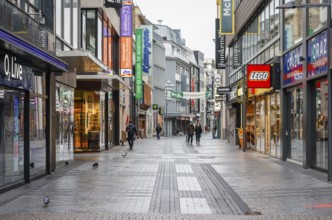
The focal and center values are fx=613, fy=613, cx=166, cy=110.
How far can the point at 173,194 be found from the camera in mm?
13594

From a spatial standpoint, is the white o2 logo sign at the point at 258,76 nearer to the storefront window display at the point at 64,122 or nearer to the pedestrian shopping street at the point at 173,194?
the pedestrian shopping street at the point at 173,194

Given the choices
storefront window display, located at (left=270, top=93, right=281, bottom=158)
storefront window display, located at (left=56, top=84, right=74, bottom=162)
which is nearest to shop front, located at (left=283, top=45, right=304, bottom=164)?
storefront window display, located at (left=270, top=93, right=281, bottom=158)

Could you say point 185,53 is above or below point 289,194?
above

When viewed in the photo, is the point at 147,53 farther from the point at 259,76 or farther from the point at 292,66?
the point at 292,66

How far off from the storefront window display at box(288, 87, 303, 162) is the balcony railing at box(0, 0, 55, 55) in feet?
29.6

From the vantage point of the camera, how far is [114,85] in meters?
36.4

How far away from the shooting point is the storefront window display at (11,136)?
13898 millimetres

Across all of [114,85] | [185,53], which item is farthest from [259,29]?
[185,53]

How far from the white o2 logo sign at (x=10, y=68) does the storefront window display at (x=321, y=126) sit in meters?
8.99

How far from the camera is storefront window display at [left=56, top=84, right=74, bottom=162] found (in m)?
21.2

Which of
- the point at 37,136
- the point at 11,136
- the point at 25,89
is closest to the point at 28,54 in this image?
the point at 25,89

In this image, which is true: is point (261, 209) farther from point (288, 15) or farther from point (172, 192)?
point (288, 15)

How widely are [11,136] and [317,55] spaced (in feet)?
31.3

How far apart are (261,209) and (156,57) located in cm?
7257
